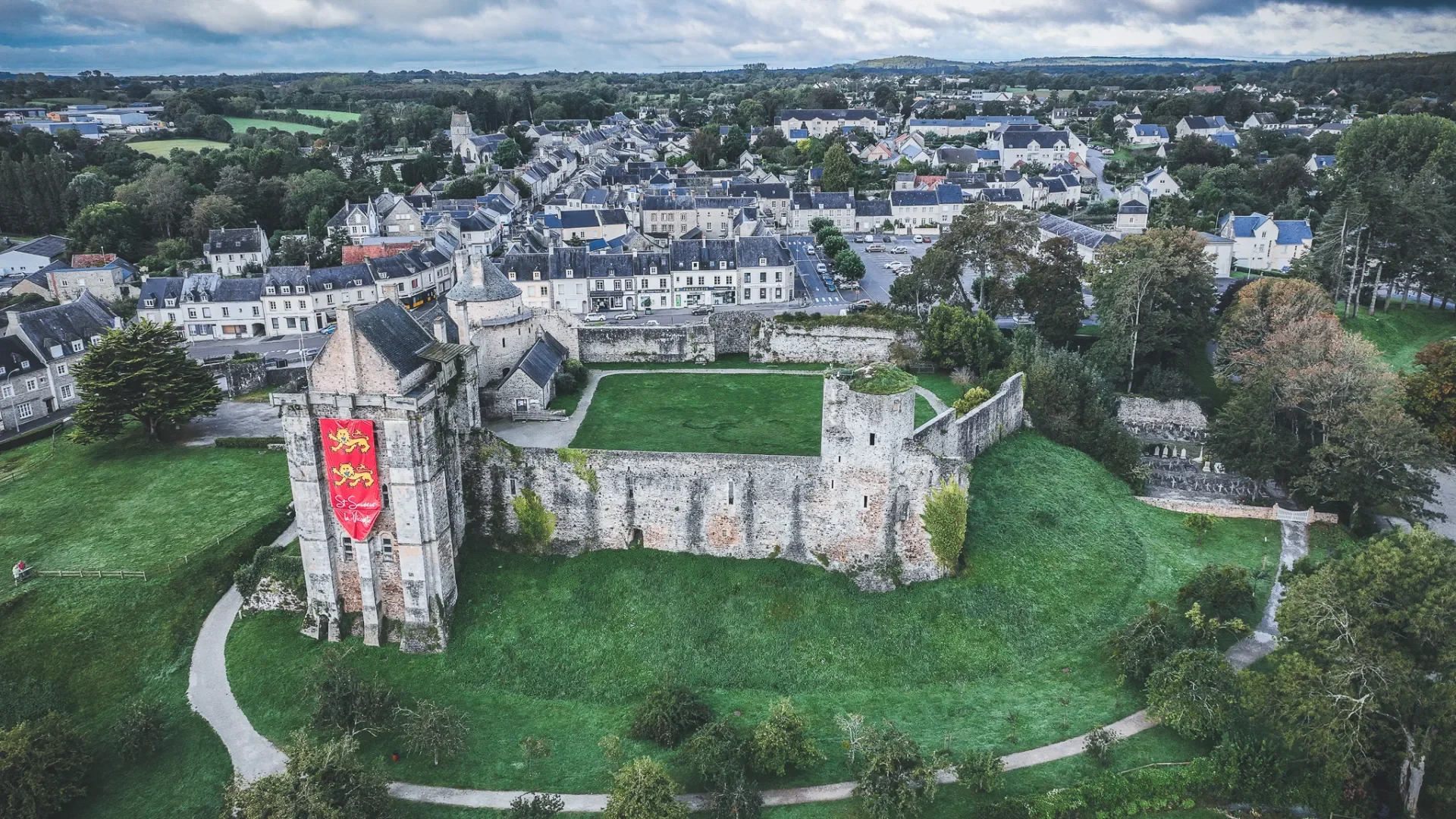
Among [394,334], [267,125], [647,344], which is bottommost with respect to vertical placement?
[647,344]

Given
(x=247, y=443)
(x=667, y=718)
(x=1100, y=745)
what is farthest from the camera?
(x=247, y=443)

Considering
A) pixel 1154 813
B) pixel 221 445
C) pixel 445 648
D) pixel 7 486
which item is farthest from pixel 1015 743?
pixel 7 486

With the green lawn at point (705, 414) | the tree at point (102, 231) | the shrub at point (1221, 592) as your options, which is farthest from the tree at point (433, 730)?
the tree at point (102, 231)

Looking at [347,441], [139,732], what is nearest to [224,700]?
[139,732]

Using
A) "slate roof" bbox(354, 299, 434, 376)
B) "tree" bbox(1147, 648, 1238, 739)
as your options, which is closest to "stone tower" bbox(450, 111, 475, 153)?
"slate roof" bbox(354, 299, 434, 376)

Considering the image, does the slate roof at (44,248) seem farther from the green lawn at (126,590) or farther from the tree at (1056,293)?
the tree at (1056,293)

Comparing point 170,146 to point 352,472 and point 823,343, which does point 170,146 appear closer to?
point 823,343

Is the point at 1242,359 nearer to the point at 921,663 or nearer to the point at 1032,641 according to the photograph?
the point at 1032,641
